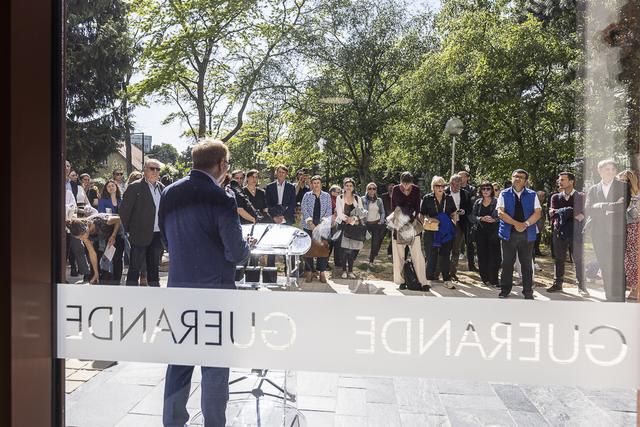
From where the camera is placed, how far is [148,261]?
233 cm

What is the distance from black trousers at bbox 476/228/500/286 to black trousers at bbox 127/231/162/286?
4.80 feet

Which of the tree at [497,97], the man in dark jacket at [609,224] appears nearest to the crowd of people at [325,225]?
the man in dark jacket at [609,224]

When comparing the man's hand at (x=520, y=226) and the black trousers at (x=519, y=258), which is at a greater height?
the man's hand at (x=520, y=226)

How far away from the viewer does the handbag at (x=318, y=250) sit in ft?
7.79

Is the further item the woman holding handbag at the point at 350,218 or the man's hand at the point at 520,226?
the woman holding handbag at the point at 350,218

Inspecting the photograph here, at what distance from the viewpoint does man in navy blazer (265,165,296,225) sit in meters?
2.44

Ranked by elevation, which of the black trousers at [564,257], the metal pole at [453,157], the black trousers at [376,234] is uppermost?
the metal pole at [453,157]

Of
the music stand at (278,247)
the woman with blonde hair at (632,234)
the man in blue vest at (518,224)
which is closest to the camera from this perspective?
the woman with blonde hair at (632,234)

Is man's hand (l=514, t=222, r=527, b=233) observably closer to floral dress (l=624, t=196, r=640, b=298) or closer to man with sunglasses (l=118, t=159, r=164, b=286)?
floral dress (l=624, t=196, r=640, b=298)

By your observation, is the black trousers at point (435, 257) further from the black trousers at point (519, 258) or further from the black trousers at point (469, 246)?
the black trousers at point (519, 258)

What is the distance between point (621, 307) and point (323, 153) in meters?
1.43

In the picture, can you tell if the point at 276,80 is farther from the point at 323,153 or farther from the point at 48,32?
the point at 48,32

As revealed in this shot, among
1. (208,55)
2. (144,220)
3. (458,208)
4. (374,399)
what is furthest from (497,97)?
(144,220)

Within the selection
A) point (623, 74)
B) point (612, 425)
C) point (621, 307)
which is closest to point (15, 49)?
point (623, 74)
